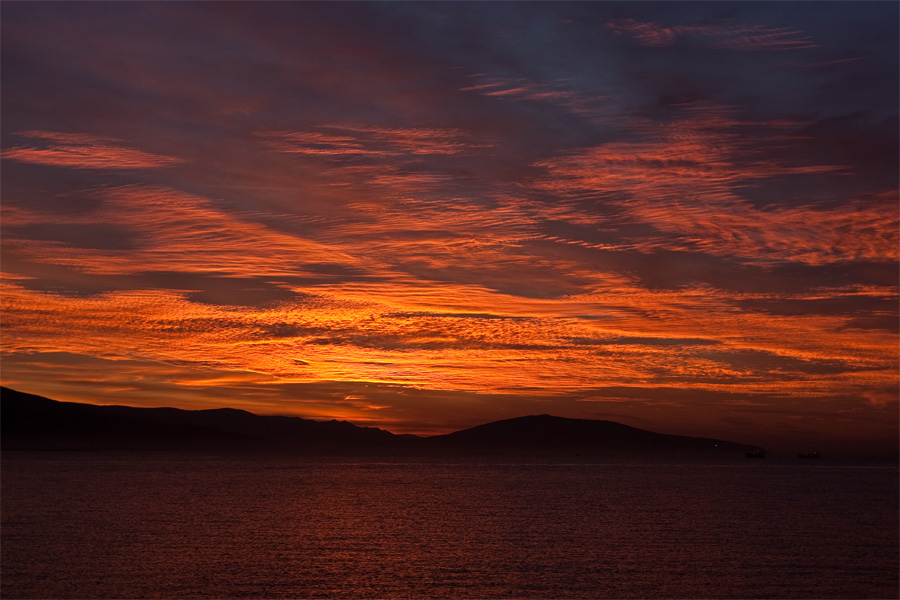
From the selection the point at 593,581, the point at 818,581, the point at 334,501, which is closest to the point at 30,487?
the point at 334,501

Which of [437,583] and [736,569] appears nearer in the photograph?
[437,583]

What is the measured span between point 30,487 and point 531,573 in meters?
97.9

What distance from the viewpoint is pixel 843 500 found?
123m

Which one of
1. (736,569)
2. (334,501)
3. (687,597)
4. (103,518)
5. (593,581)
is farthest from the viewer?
(334,501)

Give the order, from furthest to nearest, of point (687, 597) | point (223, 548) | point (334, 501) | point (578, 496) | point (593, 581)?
1. point (578, 496)
2. point (334, 501)
3. point (223, 548)
4. point (593, 581)
5. point (687, 597)

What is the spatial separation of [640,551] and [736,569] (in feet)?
26.0

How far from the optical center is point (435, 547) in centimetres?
6394

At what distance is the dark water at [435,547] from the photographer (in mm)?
48125

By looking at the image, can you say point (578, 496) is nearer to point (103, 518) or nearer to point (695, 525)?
point (695, 525)

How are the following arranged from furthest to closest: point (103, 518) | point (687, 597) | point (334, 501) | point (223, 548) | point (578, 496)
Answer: point (578, 496)
point (334, 501)
point (103, 518)
point (223, 548)
point (687, 597)

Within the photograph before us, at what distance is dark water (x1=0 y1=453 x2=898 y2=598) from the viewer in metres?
48.1

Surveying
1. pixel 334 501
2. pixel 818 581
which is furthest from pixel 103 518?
pixel 818 581

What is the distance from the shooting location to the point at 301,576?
50969mm

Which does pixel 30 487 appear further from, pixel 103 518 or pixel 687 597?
pixel 687 597
